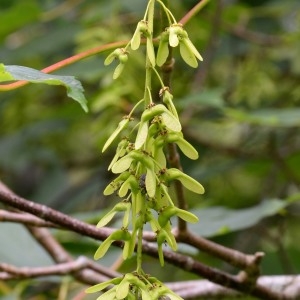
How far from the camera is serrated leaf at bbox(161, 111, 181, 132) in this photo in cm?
63

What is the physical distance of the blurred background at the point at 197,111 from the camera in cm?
167

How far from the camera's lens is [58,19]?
214 centimetres

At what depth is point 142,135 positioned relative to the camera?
63 centimetres

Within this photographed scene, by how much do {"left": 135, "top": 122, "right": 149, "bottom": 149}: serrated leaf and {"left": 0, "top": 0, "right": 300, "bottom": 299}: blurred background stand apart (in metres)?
0.85

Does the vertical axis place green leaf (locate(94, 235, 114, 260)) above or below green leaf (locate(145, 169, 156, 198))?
below

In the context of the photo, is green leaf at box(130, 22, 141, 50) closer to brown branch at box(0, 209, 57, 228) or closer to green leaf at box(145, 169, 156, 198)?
green leaf at box(145, 169, 156, 198)

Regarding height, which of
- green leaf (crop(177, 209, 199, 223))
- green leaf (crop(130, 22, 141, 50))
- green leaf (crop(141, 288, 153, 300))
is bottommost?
green leaf (crop(141, 288, 153, 300))

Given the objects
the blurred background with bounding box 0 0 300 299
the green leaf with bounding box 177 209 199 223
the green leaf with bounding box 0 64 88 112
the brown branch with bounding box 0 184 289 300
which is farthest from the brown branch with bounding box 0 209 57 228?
the blurred background with bounding box 0 0 300 299

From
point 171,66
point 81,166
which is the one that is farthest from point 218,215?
point 81,166

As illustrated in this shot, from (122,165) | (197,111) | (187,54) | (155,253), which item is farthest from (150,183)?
(197,111)

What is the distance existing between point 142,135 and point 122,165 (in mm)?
29

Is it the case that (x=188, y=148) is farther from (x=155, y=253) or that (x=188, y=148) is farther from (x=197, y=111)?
(x=197, y=111)

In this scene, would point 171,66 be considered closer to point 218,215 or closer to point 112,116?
point 218,215

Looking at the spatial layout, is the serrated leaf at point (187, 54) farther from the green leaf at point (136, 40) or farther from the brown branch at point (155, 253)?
the brown branch at point (155, 253)
